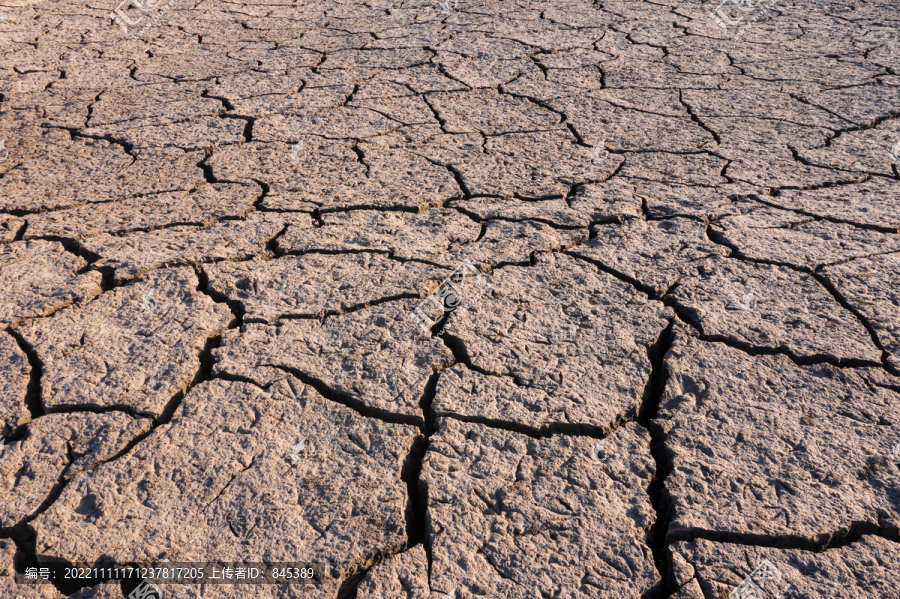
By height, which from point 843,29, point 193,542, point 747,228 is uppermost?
point 843,29

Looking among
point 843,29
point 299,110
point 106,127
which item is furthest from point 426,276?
point 843,29

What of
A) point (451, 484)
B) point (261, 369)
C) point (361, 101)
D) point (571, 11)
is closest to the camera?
point (451, 484)

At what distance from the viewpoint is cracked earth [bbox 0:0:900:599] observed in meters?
1.38

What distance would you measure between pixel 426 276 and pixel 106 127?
7.44ft

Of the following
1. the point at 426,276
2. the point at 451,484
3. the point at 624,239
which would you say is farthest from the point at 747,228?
the point at 451,484

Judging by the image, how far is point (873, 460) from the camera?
1504mm

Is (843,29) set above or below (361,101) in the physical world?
above

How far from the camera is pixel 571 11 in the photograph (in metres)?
5.09

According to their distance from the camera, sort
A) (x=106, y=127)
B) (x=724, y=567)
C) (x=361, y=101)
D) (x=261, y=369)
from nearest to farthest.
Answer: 1. (x=724, y=567)
2. (x=261, y=369)
3. (x=106, y=127)
4. (x=361, y=101)

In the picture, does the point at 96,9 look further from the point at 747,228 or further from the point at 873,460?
the point at 873,460

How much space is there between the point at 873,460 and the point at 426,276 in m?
→ 1.39

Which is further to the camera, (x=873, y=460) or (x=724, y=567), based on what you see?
(x=873, y=460)

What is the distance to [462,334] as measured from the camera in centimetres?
192

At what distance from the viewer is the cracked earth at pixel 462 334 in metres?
1.38
